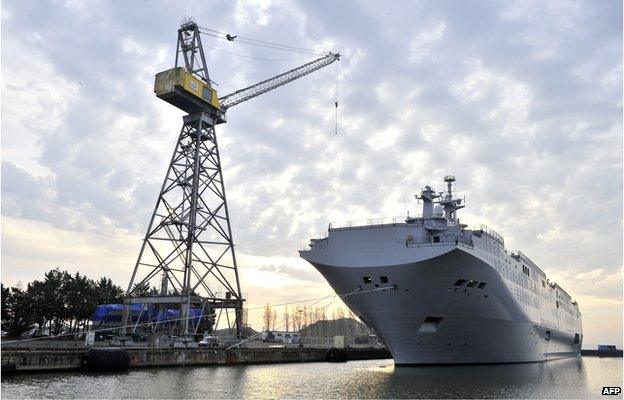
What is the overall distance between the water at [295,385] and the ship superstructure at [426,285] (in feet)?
6.07

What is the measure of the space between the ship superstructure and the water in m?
1.85

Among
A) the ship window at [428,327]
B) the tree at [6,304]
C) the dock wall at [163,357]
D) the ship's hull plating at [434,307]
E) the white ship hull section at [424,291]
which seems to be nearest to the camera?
the dock wall at [163,357]

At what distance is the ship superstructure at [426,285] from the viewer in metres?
31.8

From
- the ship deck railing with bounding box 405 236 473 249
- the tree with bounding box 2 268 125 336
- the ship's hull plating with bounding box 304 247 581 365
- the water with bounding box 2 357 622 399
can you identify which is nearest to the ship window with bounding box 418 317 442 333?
the ship's hull plating with bounding box 304 247 581 365

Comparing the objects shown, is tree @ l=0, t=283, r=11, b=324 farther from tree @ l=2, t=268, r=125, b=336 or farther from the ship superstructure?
the ship superstructure

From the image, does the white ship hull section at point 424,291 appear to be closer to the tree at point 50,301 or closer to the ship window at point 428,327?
the ship window at point 428,327

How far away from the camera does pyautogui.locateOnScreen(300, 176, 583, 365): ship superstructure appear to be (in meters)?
31.8

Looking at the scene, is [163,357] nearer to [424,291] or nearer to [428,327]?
[428,327]

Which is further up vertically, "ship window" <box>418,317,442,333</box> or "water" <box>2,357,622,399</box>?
"ship window" <box>418,317,442,333</box>

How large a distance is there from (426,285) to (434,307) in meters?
1.74

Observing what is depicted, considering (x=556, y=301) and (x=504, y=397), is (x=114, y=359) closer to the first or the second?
(x=504, y=397)

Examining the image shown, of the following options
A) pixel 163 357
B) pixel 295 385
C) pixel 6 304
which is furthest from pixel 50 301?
pixel 295 385

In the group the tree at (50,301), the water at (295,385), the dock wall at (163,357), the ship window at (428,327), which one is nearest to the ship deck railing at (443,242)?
the ship window at (428,327)

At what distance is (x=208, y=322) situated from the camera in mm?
63688
